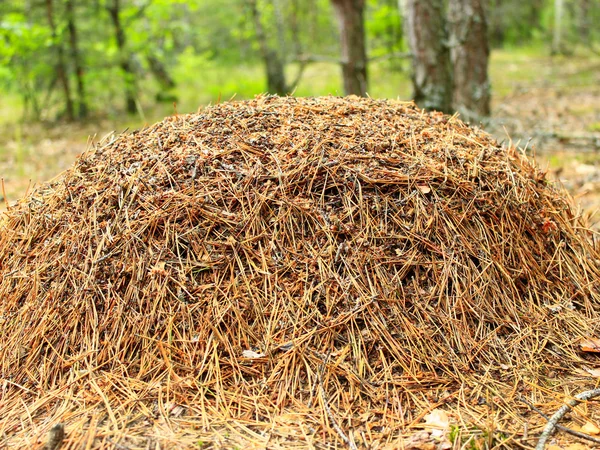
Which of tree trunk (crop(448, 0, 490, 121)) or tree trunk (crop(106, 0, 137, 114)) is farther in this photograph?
tree trunk (crop(106, 0, 137, 114))

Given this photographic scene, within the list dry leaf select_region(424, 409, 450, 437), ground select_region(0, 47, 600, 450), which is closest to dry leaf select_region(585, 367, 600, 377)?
ground select_region(0, 47, 600, 450)

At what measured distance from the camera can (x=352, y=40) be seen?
22.6ft

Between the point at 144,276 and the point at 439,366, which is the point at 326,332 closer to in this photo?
the point at 439,366

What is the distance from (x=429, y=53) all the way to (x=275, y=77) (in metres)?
4.74

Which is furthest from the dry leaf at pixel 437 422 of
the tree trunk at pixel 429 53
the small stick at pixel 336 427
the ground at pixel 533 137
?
the tree trunk at pixel 429 53

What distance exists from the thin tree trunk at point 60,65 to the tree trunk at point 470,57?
6.91m

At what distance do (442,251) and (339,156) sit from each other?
2.36 ft

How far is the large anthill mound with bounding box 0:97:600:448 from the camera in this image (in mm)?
2006

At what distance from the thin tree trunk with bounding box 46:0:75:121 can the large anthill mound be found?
25.2ft

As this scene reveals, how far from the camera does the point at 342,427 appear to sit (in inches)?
73.7

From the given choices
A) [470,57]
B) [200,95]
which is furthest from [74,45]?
[470,57]

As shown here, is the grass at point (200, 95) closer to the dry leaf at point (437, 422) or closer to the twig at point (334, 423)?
the twig at point (334, 423)

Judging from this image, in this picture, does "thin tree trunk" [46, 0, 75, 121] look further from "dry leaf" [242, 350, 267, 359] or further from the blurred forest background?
"dry leaf" [242, 350, 267, 359]

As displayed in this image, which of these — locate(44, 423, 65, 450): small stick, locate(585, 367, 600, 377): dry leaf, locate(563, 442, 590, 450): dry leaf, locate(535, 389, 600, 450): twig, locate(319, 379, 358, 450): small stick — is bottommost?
locate(585, 367, 600, 377): dry leaf
